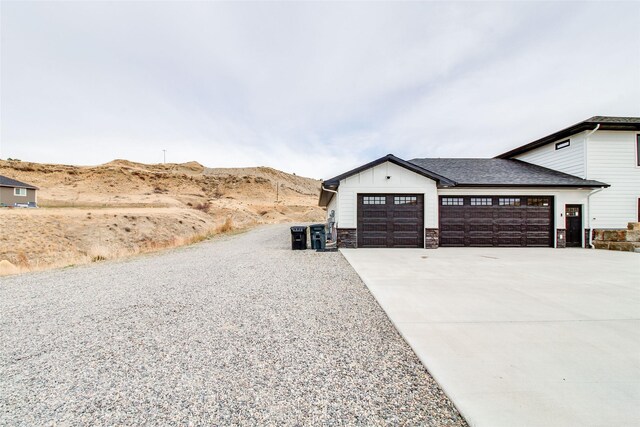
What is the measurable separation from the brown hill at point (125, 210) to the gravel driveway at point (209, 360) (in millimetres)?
7935

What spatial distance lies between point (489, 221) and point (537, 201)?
261 cm

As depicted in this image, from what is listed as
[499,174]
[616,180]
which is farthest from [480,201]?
[616,180]

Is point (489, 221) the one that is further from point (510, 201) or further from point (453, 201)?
point (453, 201)

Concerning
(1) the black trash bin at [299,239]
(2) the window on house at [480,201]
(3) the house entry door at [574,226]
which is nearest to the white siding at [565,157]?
(3) the house entry door at [574,226]

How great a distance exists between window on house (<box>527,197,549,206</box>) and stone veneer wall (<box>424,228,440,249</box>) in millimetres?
4999

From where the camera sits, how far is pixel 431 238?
12.0 metres

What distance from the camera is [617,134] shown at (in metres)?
12.5

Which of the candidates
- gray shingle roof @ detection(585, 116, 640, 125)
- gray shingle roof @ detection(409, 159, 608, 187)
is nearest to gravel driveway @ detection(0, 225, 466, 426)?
gray shingle roof @ detection(409, 159, 608, 187)

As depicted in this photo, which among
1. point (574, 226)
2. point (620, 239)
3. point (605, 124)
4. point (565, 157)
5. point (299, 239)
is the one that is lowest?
point (299, 239)

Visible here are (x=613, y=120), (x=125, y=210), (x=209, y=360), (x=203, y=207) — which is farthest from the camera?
(x=203, y=207)

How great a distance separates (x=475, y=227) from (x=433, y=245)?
251cm

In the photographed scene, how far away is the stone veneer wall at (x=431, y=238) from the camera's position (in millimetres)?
11898

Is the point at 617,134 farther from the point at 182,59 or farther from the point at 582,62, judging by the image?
the point at 182,59

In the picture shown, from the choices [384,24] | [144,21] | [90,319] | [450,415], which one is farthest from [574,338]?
[144,21]
